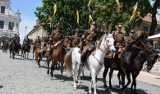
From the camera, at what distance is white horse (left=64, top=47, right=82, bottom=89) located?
1495 cm

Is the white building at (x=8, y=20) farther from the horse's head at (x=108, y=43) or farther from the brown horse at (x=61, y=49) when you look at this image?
the horse's head at (x=108, y=43)

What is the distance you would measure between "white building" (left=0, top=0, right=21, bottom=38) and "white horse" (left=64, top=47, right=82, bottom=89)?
8078cm

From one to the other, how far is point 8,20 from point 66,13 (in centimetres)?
5547

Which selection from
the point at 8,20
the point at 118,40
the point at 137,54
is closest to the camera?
the point at 137,54

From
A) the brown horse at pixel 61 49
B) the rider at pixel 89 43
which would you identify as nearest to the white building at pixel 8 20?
the brown horse at pixel 61 49

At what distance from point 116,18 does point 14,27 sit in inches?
2624

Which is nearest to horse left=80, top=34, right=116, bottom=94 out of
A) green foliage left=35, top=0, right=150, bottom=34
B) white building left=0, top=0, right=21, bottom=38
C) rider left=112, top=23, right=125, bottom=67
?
rider left=112, top=23, right=125, bottom=67

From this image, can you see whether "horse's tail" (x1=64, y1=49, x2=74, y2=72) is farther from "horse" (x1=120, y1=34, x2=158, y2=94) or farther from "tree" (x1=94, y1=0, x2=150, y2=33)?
"tree" (x1=94, y1=0, x2=150, y2=33)

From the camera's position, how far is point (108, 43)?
12.5m

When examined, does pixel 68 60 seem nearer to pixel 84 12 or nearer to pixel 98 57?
pixel 98 57

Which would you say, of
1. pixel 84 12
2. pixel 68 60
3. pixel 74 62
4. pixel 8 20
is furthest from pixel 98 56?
pixel 8 20

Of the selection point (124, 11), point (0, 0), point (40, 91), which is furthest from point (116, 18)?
point (0, 0)

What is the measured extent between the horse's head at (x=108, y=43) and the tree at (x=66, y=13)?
101ft

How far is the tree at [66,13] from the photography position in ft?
147
